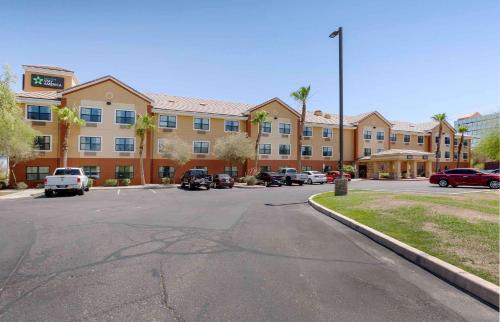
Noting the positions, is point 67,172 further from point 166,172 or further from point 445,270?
point 445,270

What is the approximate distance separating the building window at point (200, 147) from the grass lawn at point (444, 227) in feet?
89.2

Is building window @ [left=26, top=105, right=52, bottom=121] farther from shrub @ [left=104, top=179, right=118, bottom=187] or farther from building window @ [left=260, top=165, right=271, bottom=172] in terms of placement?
building window @ [left=260, top=165, right=271, bottom=172]

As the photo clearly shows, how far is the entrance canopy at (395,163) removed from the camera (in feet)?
147

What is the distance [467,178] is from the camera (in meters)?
25.0

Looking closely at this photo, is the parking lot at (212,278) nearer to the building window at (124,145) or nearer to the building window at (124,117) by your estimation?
the building window at (124,145)

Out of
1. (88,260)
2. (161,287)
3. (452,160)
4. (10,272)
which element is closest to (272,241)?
(161,287)

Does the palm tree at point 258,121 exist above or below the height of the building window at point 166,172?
above

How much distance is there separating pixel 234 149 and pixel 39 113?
66.6 feet

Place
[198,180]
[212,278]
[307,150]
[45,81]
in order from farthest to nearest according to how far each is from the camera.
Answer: [307,150] → [45,81] → [198,180] → [212,278]

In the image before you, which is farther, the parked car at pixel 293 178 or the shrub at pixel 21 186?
the parked car at pixel 293 178

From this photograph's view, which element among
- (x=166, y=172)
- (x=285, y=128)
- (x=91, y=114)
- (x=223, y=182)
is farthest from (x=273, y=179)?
(x=91, y=114)

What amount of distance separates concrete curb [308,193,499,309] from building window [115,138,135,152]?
99.5ft

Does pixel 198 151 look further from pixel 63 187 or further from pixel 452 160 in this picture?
pixel 452 160

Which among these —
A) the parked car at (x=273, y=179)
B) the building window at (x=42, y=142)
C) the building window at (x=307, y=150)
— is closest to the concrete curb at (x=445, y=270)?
the parked car at (x=273, y=179)
